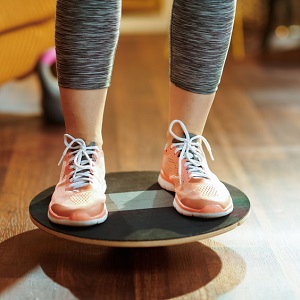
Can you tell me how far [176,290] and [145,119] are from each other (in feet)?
3.32

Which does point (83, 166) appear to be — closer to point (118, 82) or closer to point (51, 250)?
point (51, 250)

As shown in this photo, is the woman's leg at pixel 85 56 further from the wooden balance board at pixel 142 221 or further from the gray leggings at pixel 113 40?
A: the wooden balance board at pixel 142 221

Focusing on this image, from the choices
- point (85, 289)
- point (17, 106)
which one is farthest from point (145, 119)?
point (85, 289)

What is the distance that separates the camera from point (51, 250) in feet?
3.75

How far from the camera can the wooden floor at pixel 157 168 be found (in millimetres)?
1028

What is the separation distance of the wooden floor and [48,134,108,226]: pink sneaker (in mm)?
82

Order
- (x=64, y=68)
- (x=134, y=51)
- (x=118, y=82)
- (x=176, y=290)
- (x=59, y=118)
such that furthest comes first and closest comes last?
(x=134, y=51) → (x=118, y=82) → (x=59, y=118) → (x=64, y=68) → (x=176, y=290)

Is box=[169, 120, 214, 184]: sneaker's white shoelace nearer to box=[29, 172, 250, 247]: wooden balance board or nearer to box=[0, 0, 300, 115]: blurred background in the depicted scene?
box=[29, 172, 250, 247]: wooden balance board

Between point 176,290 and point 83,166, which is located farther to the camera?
point 83,166

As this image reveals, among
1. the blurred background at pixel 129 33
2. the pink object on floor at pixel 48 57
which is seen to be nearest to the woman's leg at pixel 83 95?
the blurred background at pixel 129 33

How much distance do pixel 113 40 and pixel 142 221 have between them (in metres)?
0.31

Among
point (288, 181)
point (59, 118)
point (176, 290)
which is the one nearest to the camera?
point (176, 290)

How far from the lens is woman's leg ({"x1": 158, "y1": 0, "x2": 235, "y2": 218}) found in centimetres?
111

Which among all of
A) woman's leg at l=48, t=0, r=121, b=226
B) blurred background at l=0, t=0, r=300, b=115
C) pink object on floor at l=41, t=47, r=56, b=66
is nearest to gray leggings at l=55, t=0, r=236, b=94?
woman's leg at l=48, t=0, r=121, b=226
